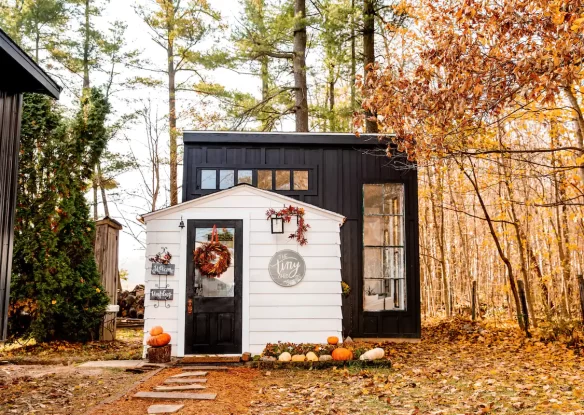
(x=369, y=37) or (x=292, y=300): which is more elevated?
(x=369, y=37)

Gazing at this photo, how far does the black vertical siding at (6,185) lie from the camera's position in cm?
622

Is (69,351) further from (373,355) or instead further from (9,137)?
(373,355)

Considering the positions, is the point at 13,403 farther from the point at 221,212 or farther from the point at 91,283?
the point at 91,283

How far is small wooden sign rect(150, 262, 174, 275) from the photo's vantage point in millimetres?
8484

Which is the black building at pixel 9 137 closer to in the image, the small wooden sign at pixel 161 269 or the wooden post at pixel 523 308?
the small wooden sign at pixel 161 269

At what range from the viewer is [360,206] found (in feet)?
35.7

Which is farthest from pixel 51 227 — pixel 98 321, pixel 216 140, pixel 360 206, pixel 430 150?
pixel 430 150

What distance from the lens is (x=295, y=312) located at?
8.60 metres

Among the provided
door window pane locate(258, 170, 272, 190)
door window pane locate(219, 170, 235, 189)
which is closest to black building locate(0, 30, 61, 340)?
door window pane locate(219, 170, 235, 189)

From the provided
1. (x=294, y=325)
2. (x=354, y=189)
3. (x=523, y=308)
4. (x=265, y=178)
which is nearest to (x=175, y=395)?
(x=294, y=325)

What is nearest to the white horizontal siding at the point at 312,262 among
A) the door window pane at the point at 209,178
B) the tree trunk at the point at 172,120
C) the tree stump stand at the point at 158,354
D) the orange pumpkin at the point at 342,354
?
the orange pumpkin at the point at 342,354

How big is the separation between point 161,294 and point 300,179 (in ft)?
12.6

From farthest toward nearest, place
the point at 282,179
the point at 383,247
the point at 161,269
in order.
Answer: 1. the point at 282,179
2. the point at 383,247
3. the point at 161,269

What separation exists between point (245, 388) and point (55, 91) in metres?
4.43
